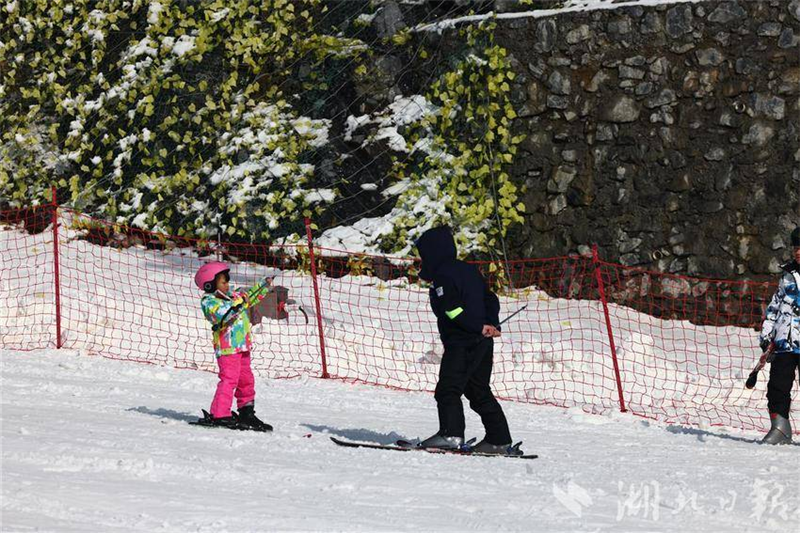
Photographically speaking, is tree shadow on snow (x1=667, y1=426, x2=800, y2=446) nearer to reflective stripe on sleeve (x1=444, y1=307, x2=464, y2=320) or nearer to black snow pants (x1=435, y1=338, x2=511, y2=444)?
black snow pants (x1=435, y1=338, x2=511, y2=444)

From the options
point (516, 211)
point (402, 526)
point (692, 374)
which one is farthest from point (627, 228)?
point (402, 526)

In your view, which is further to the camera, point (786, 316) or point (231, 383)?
point (786, 316)

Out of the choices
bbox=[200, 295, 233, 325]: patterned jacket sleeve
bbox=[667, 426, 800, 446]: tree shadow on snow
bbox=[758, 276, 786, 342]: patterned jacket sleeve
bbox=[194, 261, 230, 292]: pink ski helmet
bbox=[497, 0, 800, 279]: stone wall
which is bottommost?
bbox=[667, 426, 800, 446]: tree shadow on snow

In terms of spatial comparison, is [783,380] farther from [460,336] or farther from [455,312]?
[455,312]

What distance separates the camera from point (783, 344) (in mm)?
9117

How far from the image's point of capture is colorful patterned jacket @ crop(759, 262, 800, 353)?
908 centimetres

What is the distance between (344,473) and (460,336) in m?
1.34

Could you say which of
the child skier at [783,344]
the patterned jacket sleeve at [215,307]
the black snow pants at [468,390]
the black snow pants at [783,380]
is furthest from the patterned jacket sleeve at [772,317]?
the patterned jacket sleeve at [215,307]

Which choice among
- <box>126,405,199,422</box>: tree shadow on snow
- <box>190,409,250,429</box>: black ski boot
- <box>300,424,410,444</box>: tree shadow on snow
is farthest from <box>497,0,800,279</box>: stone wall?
<box>190,409,250,429</box>: black ski boot

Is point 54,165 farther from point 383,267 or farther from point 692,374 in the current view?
point 692,374

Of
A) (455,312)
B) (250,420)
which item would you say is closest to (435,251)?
(455,312)

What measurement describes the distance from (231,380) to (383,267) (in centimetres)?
681

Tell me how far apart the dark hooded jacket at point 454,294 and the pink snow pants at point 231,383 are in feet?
5.06

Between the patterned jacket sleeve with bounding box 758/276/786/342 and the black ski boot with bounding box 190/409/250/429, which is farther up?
the patterned jacket sleeve with bounding box 758/276/786/342
